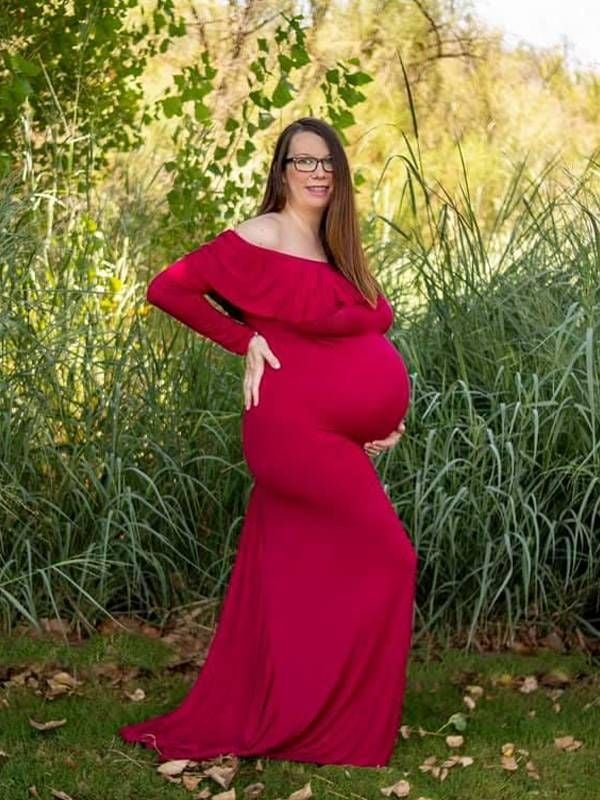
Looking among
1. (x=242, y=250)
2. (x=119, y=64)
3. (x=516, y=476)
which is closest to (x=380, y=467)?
(x=516, y=476)

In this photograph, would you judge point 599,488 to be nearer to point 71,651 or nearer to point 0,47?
point 71,651

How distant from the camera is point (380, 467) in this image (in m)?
5.59

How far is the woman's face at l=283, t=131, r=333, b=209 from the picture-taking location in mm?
4258

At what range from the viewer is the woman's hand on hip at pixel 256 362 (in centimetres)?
419

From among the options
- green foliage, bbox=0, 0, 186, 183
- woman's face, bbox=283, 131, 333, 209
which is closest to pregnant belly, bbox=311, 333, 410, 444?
woman's face, bbox=283, 131, 333, 209

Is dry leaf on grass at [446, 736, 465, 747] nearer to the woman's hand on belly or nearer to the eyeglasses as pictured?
the woman's hand on belly

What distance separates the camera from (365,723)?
14.1ft

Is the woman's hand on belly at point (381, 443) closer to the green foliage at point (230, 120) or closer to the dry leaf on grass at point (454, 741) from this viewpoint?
the dry leaf on grass at point (454, 741)

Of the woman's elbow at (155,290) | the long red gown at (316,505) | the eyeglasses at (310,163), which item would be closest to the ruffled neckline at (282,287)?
the long red gown at (316,505)

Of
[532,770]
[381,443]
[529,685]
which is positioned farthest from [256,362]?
[529,685]

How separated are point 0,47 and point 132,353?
237 cm

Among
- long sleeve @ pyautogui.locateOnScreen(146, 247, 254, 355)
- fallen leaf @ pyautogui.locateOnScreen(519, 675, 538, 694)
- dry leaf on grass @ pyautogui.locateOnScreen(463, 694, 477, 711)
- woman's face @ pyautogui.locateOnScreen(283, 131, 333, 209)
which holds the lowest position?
dry leaf on grass @ pyautogui.locateOnScreen(463, 694, 477, 711)

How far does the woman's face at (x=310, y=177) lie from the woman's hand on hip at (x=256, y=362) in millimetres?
414

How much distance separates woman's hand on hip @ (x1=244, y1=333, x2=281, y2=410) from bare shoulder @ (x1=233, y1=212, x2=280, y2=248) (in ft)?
0.87
